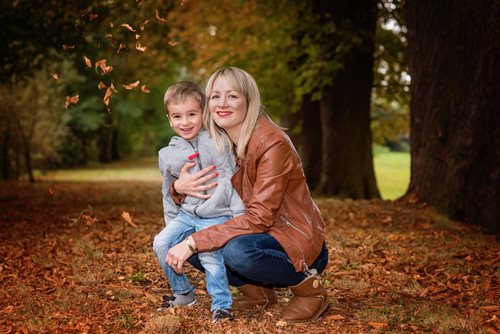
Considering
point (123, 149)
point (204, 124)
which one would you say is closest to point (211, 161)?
point (204, 124)

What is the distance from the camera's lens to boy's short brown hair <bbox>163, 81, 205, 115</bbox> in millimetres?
4137

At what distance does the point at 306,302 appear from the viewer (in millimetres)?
4066

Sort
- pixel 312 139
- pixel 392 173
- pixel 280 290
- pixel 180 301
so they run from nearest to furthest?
pixel 180 301 < pixel 280 290 < pixel 312 139 < pixel 392 173

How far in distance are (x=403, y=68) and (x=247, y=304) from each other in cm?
1014

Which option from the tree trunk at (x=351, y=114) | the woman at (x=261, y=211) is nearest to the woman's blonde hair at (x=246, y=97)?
the woman at (x=261, y=211)

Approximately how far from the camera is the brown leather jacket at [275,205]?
150 inches

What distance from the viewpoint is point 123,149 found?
4416 cm

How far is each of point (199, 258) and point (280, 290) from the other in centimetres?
119

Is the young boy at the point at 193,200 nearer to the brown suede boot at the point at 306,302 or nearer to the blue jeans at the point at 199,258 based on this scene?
the blue jeans at the point at 199,258

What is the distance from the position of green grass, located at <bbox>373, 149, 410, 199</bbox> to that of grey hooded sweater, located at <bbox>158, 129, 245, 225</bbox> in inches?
704

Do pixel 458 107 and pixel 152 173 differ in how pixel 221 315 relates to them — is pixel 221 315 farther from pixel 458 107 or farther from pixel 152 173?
pixel 152 173

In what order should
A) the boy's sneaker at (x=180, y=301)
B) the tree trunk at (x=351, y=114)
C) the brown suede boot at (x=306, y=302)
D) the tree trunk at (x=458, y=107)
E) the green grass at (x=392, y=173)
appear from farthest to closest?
1. the green grass at (x=392, y=173)
2. the tree trunk at (x=351, y=114)
3. the tree trunk at (x=458, y=107)
4. the boy's sneaker at (x=180, y=301)
5. the brown suede boot at (x=306, y=302)

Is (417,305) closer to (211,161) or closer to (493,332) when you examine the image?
(493,332)

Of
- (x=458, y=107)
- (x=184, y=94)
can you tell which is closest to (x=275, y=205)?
(x=184, y=94)
